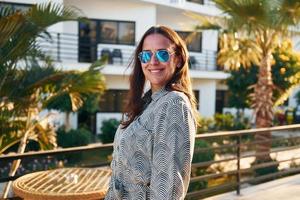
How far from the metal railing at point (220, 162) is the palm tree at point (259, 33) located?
21.3 inches

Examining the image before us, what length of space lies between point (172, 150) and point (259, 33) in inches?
336

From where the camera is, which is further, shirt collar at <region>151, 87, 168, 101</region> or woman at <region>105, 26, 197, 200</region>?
shirt collar at <region>151, 87, 168, 101</region>

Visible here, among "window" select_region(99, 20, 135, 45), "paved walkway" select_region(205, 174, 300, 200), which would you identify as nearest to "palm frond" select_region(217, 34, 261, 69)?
"paved walkway" select_region(205, 174, 300, 200)

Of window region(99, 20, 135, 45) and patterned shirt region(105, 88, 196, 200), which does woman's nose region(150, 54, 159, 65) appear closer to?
patterned shirt region(105, 88, 196, 200)

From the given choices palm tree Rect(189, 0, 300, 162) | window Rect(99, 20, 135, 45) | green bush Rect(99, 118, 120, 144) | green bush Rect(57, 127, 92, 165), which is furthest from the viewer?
window Rect(99, 20, 135, 45)

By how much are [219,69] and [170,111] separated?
19693mm

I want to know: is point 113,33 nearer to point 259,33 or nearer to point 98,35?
point 98,35

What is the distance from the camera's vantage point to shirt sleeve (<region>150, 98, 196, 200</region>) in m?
1.64

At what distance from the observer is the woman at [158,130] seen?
165 cm

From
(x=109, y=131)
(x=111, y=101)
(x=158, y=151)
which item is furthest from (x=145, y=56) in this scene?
(x=111, y=101)

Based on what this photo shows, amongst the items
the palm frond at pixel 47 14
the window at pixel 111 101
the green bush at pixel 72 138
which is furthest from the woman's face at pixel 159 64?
the window at pixel 111 101

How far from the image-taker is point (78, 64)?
15688 mm

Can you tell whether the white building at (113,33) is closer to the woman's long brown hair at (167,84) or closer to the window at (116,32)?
the window at (116,32)

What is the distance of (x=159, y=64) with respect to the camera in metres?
1.82
